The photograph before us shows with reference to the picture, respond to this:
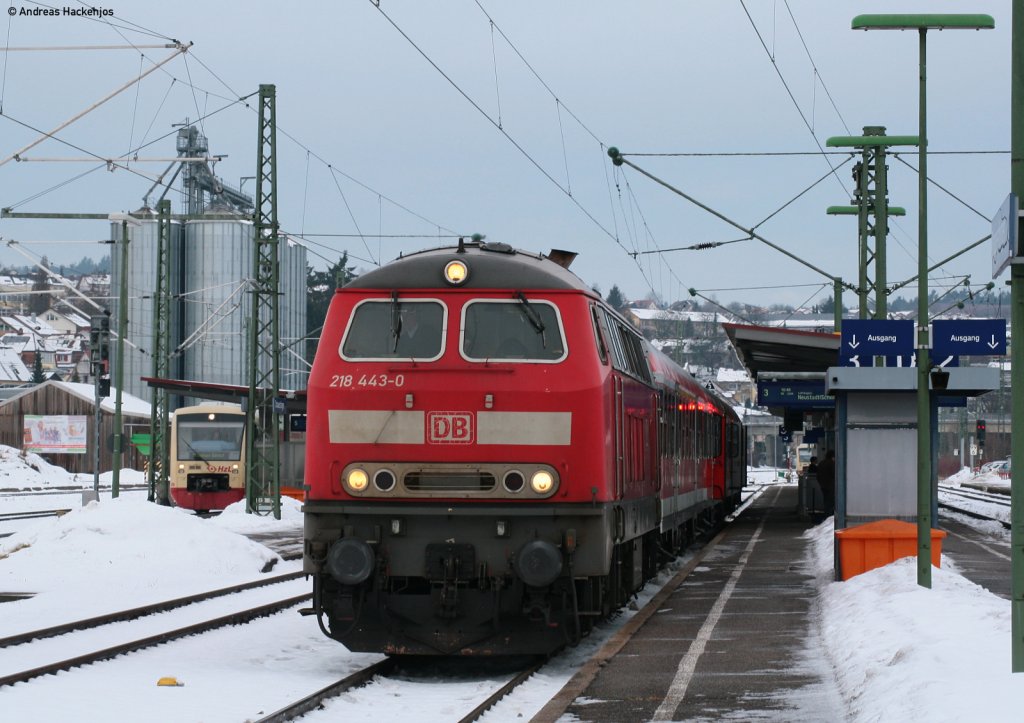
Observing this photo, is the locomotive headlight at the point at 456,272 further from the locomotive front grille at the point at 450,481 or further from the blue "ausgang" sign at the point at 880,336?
the blue "ausgang" sign at the point at 880,336

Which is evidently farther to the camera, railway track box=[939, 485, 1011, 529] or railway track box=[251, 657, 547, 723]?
railway track box=[939, 485, 1011, 529]

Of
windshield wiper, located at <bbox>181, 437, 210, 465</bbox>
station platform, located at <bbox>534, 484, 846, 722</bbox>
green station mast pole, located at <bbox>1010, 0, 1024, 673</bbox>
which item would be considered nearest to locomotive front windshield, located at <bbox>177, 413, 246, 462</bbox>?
windshield wiper, located at <bbox>181, 437, 210, 465</bbox>

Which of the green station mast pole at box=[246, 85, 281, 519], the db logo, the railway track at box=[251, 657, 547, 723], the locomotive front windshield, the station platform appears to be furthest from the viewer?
the locomotive front windshield

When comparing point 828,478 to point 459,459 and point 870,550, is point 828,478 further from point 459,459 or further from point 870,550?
point 459,459

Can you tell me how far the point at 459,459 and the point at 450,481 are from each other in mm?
188

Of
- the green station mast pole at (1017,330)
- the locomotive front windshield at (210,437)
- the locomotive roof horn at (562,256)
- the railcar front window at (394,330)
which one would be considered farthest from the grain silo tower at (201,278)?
the green station mast pole at (1017,330)

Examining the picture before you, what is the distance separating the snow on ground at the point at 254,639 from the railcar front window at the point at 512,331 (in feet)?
8.71

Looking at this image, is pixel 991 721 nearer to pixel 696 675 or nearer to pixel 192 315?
pixel 696 675

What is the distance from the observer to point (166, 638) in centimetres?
1394

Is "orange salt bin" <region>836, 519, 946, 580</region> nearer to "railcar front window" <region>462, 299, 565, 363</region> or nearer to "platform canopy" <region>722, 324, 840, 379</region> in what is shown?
"platform canopy" <region>722, 324, 840, 379</region>

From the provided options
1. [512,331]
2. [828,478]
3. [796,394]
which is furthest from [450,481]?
[828,478]

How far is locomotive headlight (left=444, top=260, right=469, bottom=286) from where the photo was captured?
40.1ft

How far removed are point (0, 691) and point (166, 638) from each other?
10.6 ft

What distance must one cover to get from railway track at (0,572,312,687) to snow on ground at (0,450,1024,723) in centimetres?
19
